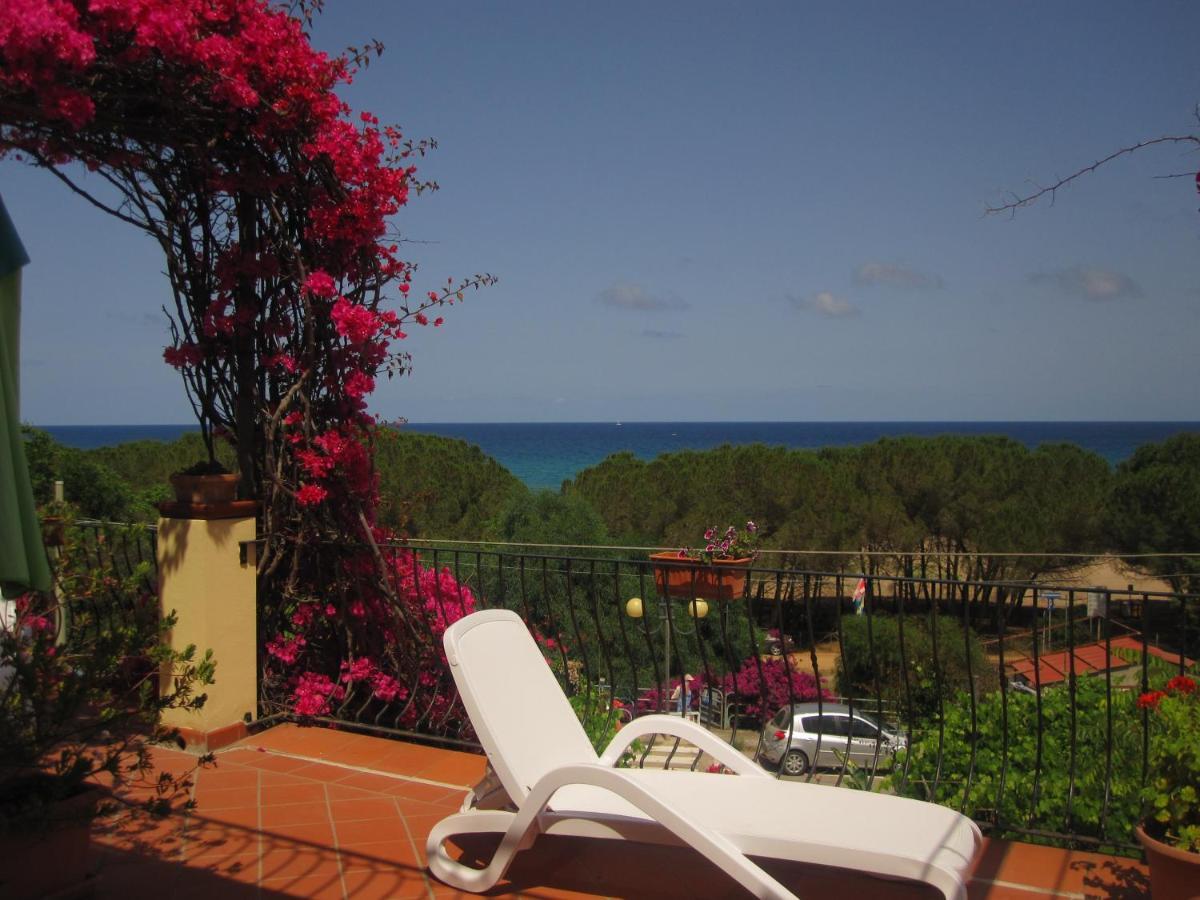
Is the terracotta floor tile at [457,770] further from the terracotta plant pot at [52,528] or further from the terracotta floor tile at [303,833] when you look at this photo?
the terracotta plant pot at [52,528]

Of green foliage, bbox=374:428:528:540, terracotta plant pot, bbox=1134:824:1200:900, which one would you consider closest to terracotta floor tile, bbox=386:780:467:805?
terracotta plant pot, bbox=1134:824:1200:900

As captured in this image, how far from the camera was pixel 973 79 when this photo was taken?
494 inches

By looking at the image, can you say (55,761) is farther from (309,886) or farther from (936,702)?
(936,702)

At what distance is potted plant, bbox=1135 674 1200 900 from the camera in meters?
2.28

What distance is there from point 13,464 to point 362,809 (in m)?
1.87

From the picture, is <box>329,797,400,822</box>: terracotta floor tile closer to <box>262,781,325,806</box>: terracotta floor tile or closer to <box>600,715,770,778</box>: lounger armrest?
<box>262,781,325,806</box>: terracotta floor tile

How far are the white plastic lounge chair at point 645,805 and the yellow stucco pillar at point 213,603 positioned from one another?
1.56 metres

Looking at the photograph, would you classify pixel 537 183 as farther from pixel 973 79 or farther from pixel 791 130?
pixel 973 79

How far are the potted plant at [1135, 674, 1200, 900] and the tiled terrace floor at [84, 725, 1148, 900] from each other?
15.8 inches

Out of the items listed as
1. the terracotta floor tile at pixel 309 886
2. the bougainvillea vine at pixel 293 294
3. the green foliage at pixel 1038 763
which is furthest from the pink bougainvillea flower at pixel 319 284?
the green foliage at pixel 1038 763

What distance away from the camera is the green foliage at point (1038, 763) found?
138 inches

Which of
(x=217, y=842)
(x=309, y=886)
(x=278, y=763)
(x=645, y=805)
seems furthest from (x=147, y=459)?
(x=645, y=805)

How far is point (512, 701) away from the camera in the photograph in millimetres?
2926

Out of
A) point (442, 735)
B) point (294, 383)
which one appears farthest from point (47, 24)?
point (442, 735)
